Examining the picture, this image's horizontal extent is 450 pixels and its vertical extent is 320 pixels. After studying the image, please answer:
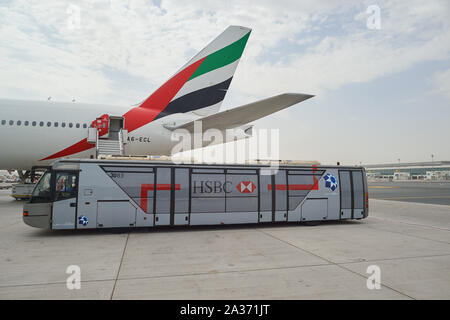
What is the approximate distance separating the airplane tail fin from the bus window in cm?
890

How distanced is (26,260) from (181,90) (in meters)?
13.4

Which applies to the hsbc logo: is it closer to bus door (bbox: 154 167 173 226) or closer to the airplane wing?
bus door (bbox: 154 167 173 226)

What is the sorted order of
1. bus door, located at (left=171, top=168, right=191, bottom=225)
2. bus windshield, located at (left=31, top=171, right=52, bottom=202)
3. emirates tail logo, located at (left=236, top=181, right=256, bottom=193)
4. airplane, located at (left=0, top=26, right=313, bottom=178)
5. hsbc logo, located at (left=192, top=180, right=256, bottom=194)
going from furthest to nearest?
airplane, located at (left=0, top=26, right=313, bottom=178), emirates tail logo, located at (left=236, top=181, right=256, bottom=193), hsbc logo, located at (left=192, top=180, right=256, bottom=194), bus door, located at (left=171, top=168, right=191, bottom=225), bus windshield, located at (left=31, top=171, right=52, bottom=202)

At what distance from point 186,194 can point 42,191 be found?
16.0 ft

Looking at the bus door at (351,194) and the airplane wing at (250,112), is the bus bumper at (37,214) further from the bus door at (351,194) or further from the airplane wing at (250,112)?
the bus door at (351,194)

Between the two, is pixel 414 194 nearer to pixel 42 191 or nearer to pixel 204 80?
pixel 204 80

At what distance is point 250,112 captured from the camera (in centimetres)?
1294

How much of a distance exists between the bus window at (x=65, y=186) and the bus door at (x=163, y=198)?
9.13ft

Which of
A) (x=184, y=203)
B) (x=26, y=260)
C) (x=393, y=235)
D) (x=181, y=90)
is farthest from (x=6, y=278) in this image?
(x=181, y=90)

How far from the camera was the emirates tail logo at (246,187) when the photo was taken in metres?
11.5

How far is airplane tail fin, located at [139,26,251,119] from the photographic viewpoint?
17.6 metres

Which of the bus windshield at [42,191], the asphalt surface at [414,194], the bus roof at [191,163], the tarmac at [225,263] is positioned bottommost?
the tarmac at [225,263]

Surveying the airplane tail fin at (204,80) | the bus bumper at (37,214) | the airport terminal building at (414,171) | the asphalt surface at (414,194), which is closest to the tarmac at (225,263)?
the bus bumper at (37,214)

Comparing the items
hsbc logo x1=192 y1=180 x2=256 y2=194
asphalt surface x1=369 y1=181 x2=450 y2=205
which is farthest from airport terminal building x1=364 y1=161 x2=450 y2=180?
hsbc logo x1=192 y1=180 x2=256 y2=194
